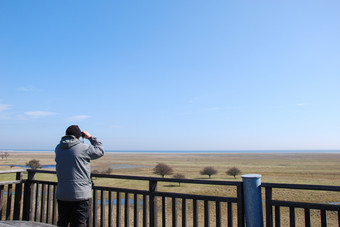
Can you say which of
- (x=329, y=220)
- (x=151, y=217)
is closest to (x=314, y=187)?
(x=151, y=217)

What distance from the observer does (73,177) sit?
119 inches

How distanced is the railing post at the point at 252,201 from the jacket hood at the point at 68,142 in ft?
6.97

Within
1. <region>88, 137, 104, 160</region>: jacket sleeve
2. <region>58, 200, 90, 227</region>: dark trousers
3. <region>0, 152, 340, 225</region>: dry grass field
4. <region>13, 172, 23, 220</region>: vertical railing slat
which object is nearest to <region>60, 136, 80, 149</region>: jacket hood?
<region>88, 137, 104, 160</region>: jacket sleeve

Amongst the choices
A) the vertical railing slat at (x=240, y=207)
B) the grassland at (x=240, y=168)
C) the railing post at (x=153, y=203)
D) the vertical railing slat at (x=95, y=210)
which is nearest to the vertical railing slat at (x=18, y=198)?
the vertical railing slat at (x=95, y=210)

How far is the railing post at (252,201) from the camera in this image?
3014mm

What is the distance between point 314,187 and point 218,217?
119 cm

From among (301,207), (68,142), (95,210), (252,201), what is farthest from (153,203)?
(301,207)

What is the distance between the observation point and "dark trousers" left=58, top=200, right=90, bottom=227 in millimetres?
3102

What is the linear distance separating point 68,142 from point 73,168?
1.04ft

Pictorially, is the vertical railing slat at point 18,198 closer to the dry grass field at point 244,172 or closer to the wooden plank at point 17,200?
the wooden plank at point 17,200

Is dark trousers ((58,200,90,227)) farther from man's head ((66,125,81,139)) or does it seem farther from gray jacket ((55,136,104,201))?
man's head ((66,125,81,139))

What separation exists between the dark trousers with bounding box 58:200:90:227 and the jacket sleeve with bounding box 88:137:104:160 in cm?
58

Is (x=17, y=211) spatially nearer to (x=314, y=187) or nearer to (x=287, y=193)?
(x=314, y=187)

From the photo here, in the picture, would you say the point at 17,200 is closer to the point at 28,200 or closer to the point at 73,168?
the point at 28,200
